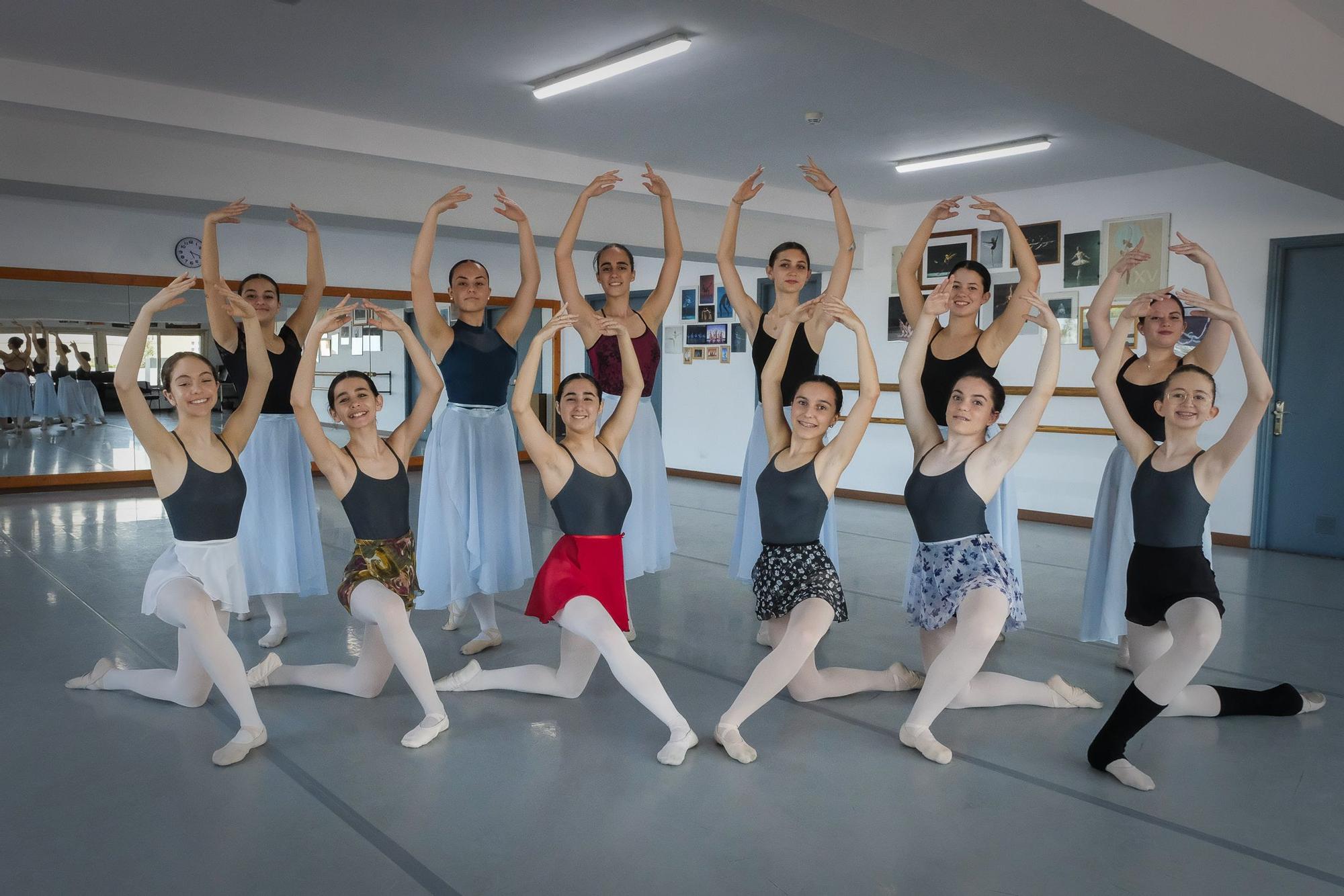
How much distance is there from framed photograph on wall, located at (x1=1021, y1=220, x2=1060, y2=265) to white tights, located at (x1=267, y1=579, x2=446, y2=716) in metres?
5.91

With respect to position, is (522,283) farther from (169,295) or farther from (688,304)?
(688,304)

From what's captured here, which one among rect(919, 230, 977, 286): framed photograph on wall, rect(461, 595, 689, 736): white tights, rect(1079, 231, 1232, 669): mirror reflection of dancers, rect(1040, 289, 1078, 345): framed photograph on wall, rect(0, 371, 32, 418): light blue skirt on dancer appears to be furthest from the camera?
rect(0, 371, 32, 418): light blue skirt on dancer

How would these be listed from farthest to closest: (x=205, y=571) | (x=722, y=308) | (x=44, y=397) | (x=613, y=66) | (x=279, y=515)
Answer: (x=722, y=308)
(x=44, y=397)
(x=613, y=66)
(x=279, y=515)
(x=205, y=571)

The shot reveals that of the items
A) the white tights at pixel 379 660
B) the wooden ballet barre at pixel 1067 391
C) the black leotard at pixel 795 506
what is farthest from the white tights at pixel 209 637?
the wooden ballet barre at pixel 1067 391

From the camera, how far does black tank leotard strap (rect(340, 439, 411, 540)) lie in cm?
294

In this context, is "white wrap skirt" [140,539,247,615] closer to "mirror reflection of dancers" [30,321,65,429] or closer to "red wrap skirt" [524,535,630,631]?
"red wrap skirt" [524,535,630,631]

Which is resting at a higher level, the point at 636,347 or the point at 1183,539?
the point at 636,347

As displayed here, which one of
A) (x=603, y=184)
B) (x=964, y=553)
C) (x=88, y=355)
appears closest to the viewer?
(x=964, y=553)

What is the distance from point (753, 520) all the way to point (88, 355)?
749 centimetres

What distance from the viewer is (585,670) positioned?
119 inches

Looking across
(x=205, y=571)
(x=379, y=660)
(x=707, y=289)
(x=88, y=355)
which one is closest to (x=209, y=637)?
(x=205, y=571)

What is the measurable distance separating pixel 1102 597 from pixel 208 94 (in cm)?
510

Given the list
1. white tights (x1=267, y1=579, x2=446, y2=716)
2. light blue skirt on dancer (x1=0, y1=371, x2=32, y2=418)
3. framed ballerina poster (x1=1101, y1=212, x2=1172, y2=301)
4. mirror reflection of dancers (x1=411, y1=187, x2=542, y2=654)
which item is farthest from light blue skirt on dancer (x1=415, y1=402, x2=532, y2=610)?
light blue skirt on dancer (x1=0, y1=371, x2=32, y2=418)

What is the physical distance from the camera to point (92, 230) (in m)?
7.99
